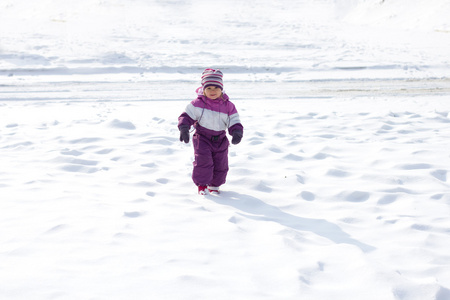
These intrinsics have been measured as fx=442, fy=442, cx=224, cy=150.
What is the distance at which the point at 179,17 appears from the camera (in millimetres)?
21859

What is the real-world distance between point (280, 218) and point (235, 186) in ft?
3.00

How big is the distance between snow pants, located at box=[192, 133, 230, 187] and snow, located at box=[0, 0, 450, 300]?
0.17 m

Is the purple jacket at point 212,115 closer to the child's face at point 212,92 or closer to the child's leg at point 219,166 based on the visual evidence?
the child's face at point 212,92

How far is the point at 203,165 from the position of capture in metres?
4.19

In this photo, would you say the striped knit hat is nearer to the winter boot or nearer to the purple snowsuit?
the purple snowsuit

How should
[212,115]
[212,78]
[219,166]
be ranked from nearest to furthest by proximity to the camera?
[212,78]
[212,115]
[219,166]

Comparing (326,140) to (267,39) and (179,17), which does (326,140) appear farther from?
(179,17)

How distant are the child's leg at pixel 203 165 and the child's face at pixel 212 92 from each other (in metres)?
0.43

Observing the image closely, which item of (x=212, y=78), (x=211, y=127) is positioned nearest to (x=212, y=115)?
(x=211, y=127)

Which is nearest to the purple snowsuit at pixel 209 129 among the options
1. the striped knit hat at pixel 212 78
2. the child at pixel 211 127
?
the child at pixel 211 127

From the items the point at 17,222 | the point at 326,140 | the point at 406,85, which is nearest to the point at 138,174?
the point at 17,222

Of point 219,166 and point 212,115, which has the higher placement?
point 212,115

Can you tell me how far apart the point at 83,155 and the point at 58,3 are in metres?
22.2

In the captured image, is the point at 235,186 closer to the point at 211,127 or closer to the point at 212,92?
the point at 211,127
